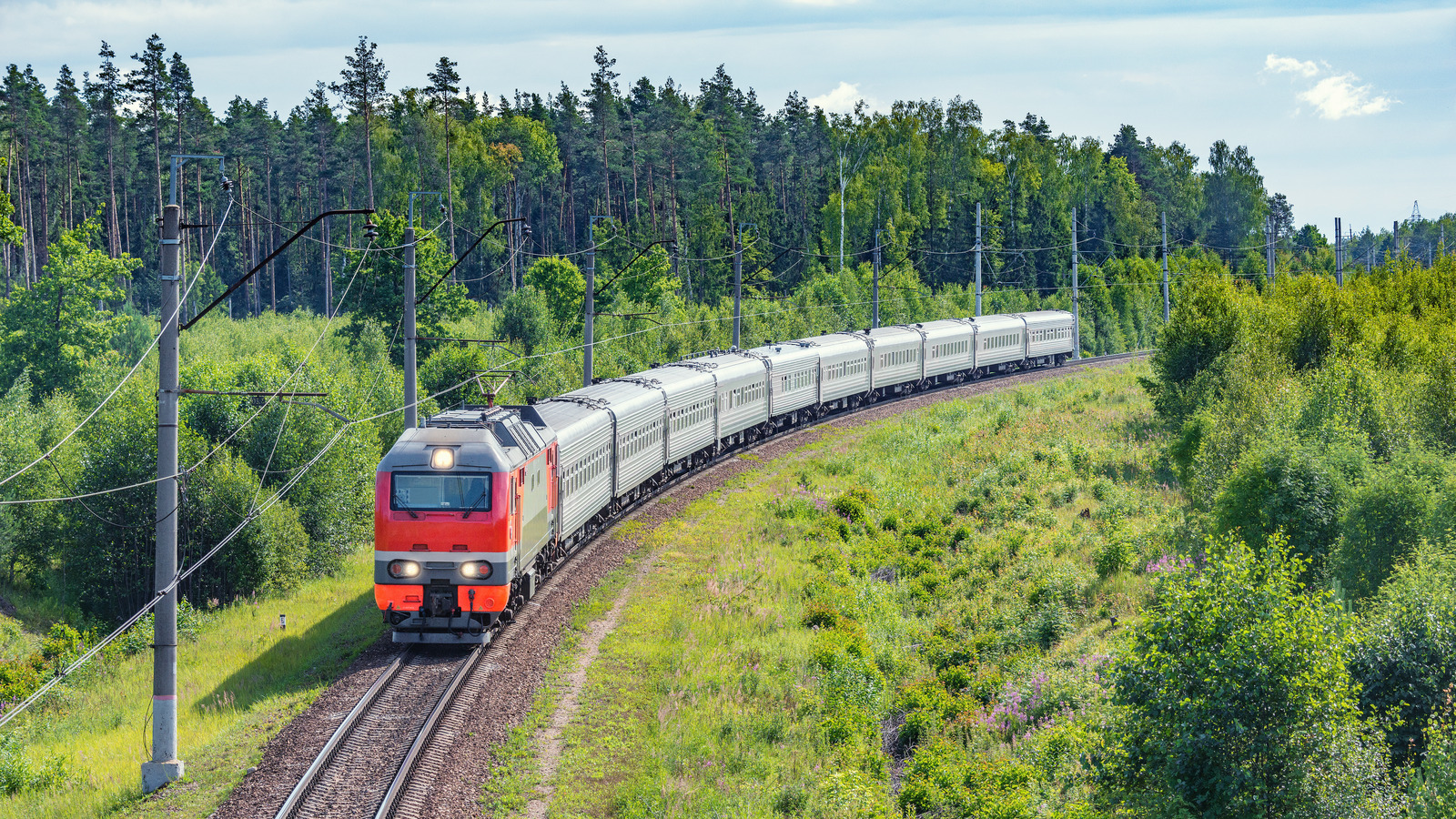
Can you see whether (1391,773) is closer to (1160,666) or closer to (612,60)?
(1160,666)

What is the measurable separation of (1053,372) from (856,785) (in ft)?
180

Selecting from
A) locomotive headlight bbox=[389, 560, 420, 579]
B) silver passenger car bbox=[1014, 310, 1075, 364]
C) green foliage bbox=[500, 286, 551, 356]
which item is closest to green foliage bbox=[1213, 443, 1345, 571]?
locomotive headlight bbox=[389, 560, 420, 579]

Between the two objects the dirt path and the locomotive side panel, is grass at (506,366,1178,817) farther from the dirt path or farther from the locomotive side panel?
the locomotive side panel

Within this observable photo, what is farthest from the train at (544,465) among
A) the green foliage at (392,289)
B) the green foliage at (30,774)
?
the green foliage at (392,289)

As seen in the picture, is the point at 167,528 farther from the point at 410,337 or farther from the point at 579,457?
the point at 579,457

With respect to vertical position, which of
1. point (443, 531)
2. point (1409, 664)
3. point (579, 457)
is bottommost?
point (1409, 664)

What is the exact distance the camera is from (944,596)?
2858cm

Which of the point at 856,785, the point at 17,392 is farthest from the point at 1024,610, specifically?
the point at 17,392

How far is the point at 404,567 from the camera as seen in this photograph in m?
20.9

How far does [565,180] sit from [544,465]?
266 ft

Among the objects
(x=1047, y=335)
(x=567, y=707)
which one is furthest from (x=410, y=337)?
(x=1047, y=335)

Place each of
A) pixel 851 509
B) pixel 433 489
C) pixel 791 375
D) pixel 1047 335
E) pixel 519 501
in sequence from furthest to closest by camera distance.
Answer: pixel 1047 335, pixel 791 375, pixel 851 509, pixel 519 501, pixel 433 489

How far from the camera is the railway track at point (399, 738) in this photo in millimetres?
15570

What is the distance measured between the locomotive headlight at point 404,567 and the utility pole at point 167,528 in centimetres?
431
